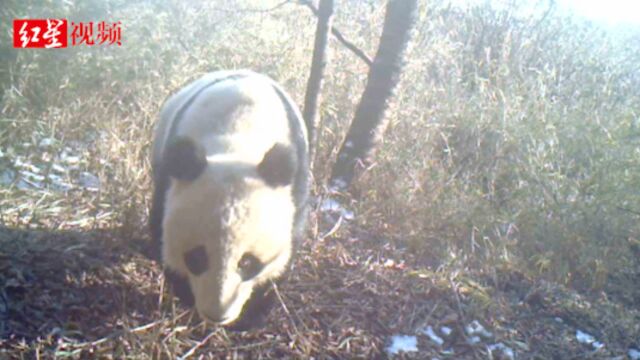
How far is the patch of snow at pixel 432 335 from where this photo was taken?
3.40 meters

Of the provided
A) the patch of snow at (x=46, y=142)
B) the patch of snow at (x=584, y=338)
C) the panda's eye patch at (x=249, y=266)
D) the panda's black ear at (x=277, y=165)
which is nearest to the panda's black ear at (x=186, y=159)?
the panda's black ear at (x=277, y=165)

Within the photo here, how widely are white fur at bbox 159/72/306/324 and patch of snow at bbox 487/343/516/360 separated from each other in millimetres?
1229

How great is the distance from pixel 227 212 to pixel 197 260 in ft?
0.83

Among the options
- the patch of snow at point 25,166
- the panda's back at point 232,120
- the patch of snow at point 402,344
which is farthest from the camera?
the patch of snow at point 25,166

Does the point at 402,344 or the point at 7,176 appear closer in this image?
the point at 402,344

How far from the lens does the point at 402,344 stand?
332 cm

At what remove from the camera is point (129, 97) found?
217 inches

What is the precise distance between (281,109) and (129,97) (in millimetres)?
2429

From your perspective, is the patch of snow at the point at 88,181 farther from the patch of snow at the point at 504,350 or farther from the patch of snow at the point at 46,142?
the patch of snow at the point at 504,350

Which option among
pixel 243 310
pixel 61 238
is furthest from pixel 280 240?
pixel 61 238

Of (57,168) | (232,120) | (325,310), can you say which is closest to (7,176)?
(57,168)

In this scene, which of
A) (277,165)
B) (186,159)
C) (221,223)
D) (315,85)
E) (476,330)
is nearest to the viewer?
(221,223)

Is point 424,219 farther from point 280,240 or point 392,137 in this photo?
point 280,240

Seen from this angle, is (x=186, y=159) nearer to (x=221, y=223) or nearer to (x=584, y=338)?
(x=221, y=223)
